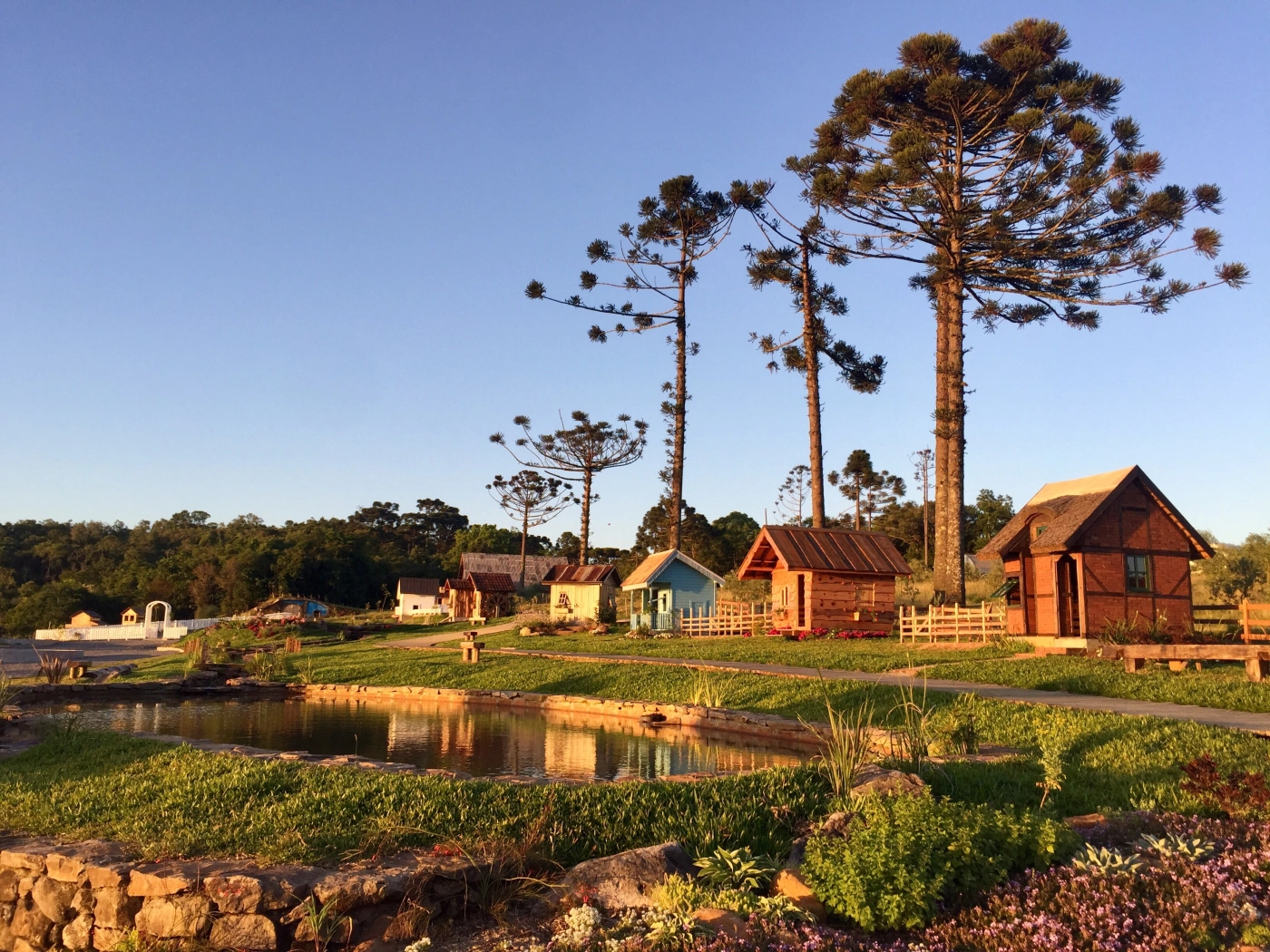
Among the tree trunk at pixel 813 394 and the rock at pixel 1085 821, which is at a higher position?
the tree trunk at pixel 813 394

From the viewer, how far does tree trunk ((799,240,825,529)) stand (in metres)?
33.1

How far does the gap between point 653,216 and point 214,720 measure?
91.4 feet

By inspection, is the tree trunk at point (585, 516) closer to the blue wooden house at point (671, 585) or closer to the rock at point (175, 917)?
the blue wooden house at point (671, 585)

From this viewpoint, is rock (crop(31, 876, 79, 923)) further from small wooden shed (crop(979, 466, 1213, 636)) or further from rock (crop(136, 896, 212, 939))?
small wooden shed (crop(979, 466, 1213, 636))

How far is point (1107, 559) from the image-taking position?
22375 mm

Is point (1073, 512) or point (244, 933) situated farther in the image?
point (1073, 512)

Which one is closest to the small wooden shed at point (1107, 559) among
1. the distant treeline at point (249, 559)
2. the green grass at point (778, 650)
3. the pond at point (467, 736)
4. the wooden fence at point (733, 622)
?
the green grass at point (778, 650)

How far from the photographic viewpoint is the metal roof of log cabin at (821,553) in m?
29.9

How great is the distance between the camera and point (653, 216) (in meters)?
38.4

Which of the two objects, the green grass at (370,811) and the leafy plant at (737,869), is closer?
the leafy plant at (737,869)

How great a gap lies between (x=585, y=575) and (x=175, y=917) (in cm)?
4098

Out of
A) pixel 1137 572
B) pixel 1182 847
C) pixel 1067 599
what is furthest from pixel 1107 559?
pixel 1182 847

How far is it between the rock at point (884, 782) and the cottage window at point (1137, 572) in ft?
59.0

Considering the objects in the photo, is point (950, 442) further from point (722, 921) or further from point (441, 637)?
point (722, 921)
